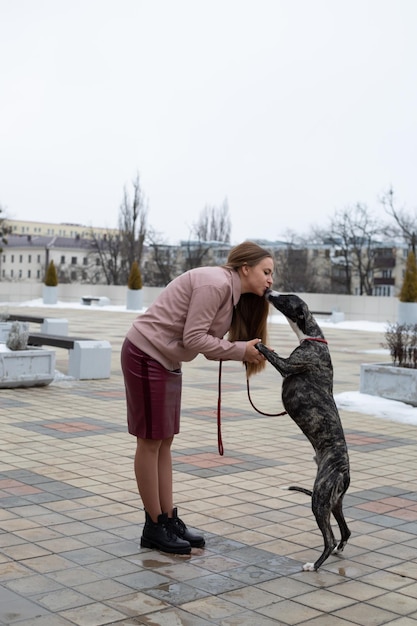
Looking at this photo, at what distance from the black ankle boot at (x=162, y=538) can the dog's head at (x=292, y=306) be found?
1.25 m

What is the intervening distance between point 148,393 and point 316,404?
2.81 feet

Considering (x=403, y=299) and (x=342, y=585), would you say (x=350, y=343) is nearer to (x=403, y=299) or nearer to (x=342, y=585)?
(x=403, y=299)

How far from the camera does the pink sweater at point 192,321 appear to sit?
4.15 meters

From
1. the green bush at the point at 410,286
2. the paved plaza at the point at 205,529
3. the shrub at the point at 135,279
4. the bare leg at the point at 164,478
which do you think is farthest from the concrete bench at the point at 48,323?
the shrub at the point at 135,279

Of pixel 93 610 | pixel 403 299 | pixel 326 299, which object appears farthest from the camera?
pixel 326 299

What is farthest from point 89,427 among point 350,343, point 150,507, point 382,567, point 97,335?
point 350,343

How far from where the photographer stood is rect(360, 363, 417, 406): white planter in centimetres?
1020

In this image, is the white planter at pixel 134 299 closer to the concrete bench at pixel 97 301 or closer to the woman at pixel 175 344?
the concrete bench at pixel 97 301

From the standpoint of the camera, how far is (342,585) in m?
4.04

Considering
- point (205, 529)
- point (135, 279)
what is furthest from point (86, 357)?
point (135, 279)

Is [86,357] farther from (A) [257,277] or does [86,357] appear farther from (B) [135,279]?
(B) [135,279]

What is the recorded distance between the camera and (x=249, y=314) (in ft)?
14.6

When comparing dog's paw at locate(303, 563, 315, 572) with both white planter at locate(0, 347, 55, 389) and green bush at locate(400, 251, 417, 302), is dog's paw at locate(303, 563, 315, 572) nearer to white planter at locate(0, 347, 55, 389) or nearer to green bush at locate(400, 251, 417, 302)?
white planter at locate(0, 347, 55, 389)

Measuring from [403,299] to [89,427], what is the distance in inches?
869
